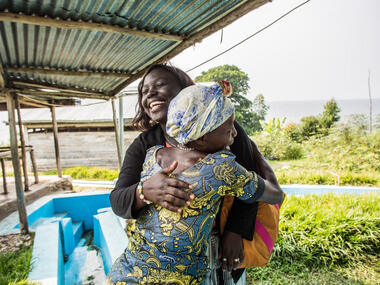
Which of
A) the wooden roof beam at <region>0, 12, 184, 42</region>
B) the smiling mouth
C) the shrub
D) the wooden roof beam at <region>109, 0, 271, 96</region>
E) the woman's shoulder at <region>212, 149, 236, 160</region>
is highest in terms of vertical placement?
the wooden roof beam at <region>0, 12, 184, 42</region>

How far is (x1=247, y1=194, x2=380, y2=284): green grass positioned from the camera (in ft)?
10.8

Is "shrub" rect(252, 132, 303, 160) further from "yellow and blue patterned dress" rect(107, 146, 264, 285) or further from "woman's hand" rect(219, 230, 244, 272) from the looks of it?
"yellow and blue patterned dress" rect(107, 146, 264, 285)

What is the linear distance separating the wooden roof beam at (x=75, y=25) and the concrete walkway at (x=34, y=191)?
4553 mm

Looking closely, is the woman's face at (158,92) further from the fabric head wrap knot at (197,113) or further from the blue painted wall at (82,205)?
the blue painted wall at (82,205)

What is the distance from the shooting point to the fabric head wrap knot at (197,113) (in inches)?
39.1

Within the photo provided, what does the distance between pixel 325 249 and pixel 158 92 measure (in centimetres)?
374

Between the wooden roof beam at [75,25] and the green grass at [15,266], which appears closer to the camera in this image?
the wooden roof beam at [75,25]

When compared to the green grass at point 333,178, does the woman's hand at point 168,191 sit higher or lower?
higher

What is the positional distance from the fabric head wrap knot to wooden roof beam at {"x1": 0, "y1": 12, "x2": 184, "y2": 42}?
1.35 metres

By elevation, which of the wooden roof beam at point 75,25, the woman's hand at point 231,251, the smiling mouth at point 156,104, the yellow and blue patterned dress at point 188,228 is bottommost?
the woman's hand at point 231,251

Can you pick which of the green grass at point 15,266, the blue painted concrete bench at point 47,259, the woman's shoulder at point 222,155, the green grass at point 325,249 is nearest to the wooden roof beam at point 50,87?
the blue painted concrete bench at point 47,259

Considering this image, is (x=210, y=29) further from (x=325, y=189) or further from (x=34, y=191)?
(x=325, y=189)

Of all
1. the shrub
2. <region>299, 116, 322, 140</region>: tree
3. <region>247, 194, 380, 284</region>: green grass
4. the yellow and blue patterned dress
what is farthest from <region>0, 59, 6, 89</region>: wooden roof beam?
<region>299, 116, 322, 140</region>: tree

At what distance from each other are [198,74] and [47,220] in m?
28.5
